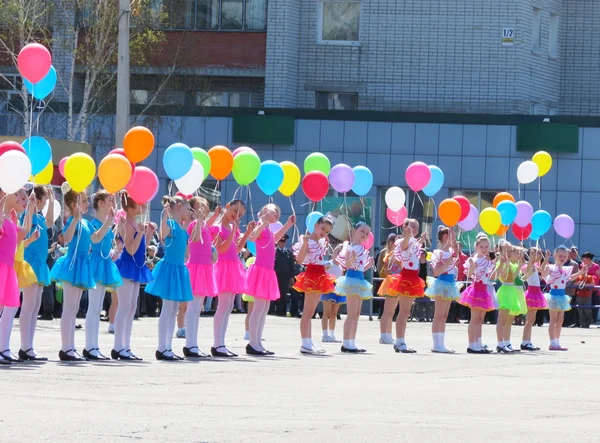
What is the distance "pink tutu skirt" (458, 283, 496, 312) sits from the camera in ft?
61.4

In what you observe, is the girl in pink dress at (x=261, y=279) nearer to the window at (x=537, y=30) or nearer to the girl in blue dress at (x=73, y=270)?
the girl in blue dress at (x=73, y=270)

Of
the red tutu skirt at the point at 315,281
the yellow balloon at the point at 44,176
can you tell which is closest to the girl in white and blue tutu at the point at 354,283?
the red tutu skirt at the point at 315,281

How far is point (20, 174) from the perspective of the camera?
43.6 ft

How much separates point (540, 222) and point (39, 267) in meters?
8.89

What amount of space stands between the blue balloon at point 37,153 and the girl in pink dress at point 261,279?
2.72 meters

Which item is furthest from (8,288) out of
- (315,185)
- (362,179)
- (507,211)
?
(507,211)

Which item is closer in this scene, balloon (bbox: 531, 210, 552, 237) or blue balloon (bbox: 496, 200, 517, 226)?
blue balloon (bbox: 496, 200, 517, 226)

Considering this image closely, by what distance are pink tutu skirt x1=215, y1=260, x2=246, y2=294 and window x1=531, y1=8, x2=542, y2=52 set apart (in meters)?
24.3

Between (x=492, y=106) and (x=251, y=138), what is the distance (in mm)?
7465

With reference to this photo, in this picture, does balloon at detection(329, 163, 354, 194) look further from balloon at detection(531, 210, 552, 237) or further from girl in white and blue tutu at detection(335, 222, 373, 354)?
balloon at detection(531, 210, 552, 237)

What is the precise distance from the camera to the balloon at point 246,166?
16.8 metres

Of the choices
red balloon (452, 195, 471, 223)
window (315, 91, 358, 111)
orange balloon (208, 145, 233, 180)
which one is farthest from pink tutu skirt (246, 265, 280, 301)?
window (315, 91, 358, 111)

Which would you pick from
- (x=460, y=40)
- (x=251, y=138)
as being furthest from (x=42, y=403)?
(x=460, y=40)

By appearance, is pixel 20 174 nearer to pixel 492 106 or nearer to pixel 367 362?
pixel 367 362
